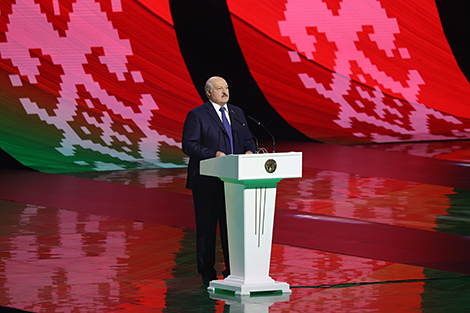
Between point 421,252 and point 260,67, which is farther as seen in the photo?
point 260,67

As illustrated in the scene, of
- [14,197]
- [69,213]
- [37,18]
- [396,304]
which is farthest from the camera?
[37,18]

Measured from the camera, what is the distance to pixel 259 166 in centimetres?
344

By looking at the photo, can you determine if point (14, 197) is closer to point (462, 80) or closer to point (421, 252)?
point (421, 252)

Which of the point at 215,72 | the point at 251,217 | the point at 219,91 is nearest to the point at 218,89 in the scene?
the point at 219,91

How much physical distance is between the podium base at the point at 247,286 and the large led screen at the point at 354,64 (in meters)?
6.00

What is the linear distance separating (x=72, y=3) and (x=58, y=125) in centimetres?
124

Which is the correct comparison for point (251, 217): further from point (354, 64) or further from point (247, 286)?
point (354, 64)

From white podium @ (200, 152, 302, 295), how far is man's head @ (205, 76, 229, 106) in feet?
1.15

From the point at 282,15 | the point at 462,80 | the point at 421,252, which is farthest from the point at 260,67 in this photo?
the point at 421,252

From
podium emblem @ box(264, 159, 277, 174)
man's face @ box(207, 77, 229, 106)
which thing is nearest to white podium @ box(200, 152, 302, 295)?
podium emblem @ box(264, 159, 277, 174)

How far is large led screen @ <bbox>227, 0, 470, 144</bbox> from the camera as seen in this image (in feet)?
30.2

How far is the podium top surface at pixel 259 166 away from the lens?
340 centimetres

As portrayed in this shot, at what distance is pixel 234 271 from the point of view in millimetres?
3637

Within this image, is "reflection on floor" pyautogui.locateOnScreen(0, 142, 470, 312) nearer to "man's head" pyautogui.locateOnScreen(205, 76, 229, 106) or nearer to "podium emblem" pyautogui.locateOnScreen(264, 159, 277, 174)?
"podium emblem" pyautogui.locateOnScreen(264, 159, 277, 174)
